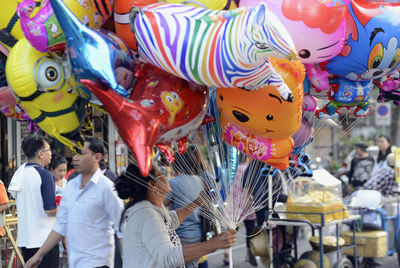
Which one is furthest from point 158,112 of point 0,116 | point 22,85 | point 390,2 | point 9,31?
A: point 0,116

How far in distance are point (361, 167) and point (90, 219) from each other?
20.2 ft

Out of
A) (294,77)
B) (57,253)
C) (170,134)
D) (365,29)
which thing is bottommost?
(57,253)

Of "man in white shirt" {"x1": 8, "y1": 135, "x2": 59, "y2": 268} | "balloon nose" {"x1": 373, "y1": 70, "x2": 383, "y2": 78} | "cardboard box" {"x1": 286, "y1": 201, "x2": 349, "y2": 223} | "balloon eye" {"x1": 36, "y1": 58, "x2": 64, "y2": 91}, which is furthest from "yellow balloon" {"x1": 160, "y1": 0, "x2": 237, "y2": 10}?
"cardboard box" {"x1": 286, "y1": 201, "x2": 349, "y2": 223}

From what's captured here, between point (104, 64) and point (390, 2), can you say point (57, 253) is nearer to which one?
point (104, 64)

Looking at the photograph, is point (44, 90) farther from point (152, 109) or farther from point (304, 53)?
point (304, 53)

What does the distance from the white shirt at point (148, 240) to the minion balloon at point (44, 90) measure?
79cm

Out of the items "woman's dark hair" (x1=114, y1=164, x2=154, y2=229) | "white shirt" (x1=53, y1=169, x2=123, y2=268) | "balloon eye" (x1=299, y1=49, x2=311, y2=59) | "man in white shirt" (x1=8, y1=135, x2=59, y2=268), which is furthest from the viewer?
"man in white shirt" (x1=8, y1=135, x2=59, y2=268)

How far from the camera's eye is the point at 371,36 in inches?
106

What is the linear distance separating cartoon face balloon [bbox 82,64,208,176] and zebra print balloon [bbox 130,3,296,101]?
0.13m

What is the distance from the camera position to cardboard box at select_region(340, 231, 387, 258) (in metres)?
6.86

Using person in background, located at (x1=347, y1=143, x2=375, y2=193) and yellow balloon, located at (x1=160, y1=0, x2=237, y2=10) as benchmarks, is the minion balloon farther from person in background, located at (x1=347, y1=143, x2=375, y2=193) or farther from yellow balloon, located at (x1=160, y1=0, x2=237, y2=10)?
person in background, located at (x1=347, y1=143, x2=375, y2=193)

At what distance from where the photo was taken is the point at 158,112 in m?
2.26

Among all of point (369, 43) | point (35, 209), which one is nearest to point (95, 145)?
point (35, 209)

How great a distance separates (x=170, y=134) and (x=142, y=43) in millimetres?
404
